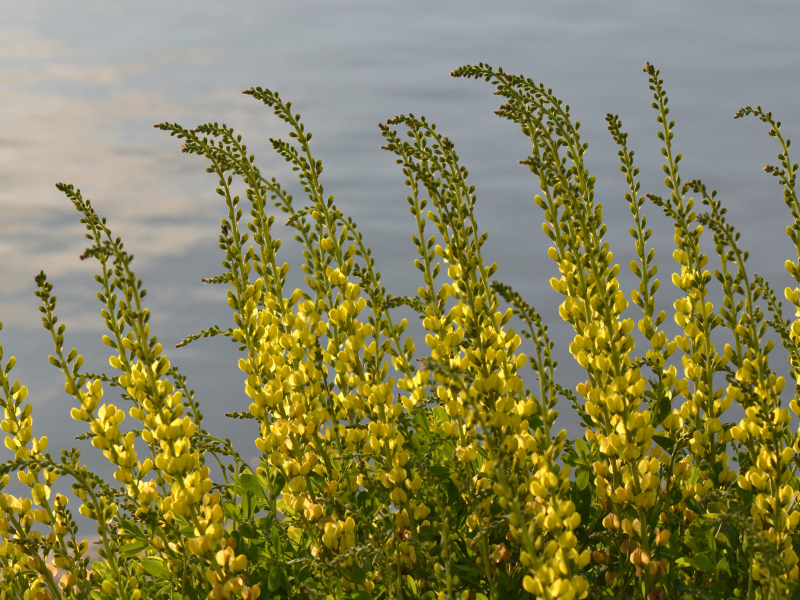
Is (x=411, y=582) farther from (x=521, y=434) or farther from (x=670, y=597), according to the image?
(x=670, y=597)

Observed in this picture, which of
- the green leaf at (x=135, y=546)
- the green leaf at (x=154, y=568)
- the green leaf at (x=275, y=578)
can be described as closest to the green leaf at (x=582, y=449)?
the green leaf at (x=275, y=578)

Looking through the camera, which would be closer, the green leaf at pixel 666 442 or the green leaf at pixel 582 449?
the green leaf at pixel 666 442

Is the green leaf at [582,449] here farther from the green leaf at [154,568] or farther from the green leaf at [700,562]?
the green leaf at [154,568]

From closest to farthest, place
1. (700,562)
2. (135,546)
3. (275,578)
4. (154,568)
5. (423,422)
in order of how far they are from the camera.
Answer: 1. (700,562)
2. (275,578)
3. (154,568)
4. (135,546)
5. (423,422)

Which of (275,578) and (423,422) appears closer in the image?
(275,578)

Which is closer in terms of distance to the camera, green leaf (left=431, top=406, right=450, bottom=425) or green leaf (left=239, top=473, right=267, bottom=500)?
green leaf (left=239, top=473, right=267, bottom=500)

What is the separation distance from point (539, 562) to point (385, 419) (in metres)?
1.35

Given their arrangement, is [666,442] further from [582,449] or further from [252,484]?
[252,484]

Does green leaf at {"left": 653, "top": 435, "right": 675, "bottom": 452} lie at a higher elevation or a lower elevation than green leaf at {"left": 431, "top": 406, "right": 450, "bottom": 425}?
lower

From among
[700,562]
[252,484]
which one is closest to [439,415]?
[252,484]

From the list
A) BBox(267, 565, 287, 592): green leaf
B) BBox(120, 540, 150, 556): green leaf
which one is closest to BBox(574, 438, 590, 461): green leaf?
BBox(267, 565, 287, 592): green leaf

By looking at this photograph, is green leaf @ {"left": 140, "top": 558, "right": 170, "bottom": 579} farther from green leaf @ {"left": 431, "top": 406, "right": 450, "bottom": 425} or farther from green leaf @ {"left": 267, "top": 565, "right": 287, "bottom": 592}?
green leaf @ {"left": 431, "top": 406, "right": 450, "bottom": 425}

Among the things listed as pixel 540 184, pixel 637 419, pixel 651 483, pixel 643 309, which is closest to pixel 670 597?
pixel 651 483

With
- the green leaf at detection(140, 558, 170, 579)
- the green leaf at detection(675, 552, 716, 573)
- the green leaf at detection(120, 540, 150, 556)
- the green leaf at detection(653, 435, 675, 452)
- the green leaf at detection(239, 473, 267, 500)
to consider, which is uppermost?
the green leaf at detection(653, 435, 675, 452)
